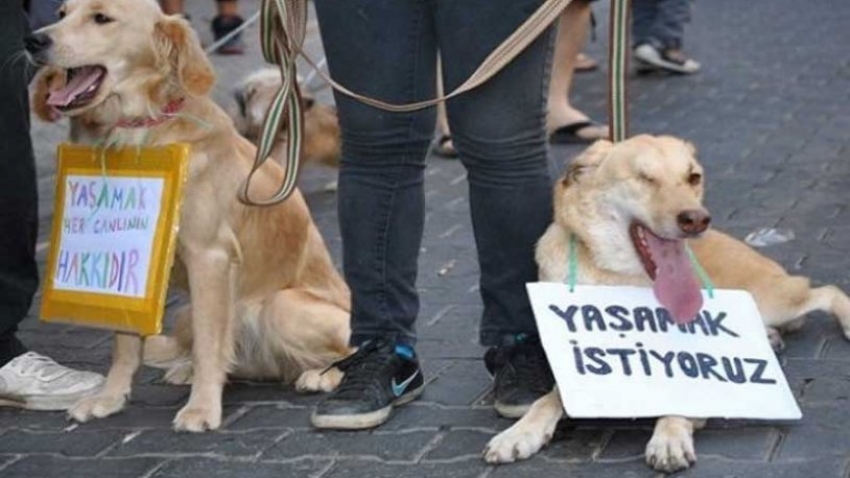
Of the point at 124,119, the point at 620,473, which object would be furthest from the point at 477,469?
the point at 124,119

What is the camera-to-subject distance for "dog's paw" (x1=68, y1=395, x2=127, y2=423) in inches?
174

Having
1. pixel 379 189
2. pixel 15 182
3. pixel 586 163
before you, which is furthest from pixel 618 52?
pixel 15 182

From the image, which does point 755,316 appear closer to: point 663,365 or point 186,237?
point 663,365

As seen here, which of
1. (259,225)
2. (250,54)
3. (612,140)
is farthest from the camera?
(250,54)

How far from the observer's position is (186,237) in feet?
14.4

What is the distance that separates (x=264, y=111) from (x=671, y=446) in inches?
152

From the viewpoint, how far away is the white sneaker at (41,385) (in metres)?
4.55

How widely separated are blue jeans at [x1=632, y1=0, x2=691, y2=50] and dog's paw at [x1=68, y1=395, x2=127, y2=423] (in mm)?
6480

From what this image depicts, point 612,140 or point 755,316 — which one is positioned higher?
point 612,140

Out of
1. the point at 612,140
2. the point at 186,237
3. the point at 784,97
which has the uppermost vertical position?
the point at 612,140

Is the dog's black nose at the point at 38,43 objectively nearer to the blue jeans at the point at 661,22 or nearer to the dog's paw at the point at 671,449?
the dog's paw at the point at 671,449

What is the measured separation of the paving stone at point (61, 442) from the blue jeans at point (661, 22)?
6672 millimetres

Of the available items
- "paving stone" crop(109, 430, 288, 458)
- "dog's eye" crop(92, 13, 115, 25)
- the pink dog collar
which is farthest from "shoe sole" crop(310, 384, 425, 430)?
"dog's eye" crop(92, 13, 115, 25)

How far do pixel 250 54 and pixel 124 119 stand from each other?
6.41 metres
